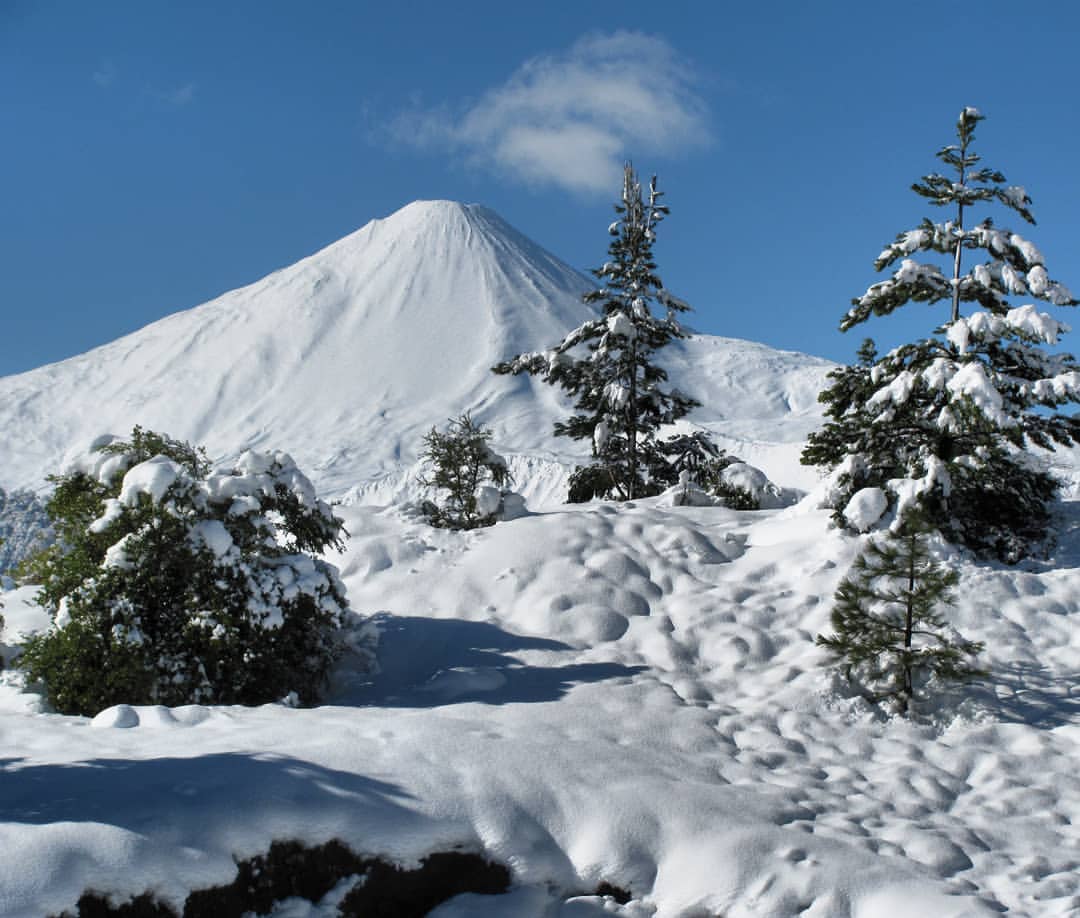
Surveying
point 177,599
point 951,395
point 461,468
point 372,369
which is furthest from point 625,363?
point 372,369

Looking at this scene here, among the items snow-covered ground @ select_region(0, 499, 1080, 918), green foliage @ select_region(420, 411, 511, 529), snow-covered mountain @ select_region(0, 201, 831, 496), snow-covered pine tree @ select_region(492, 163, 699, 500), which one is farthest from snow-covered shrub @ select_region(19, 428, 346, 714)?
snow-covered mountain @ select_region(0, 201, 831, 496)

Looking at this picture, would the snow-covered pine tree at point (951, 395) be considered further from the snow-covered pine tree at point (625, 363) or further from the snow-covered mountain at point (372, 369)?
the snow-covered mountain at point (372, 369)

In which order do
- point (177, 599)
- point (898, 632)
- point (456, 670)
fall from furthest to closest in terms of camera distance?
1. point (456, 670)
2. point (898, 632)
3. point (177, 599)

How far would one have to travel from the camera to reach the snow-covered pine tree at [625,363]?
19.5 meters

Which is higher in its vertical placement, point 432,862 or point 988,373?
point 988,373

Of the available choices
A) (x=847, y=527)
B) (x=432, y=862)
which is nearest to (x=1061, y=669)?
(x=847, y=527)

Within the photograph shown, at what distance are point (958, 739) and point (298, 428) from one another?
298ft

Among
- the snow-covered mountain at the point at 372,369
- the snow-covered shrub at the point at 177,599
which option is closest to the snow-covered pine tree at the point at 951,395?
the snow-covered shrub at the point at 177,599

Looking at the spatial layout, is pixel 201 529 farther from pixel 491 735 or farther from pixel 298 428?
pixel 298 428

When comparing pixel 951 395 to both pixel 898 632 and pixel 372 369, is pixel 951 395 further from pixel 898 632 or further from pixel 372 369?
pixel 372 369

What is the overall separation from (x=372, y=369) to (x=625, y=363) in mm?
89870

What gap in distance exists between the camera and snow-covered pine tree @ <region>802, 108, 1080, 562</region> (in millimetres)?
11734

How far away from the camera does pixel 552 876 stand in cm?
659

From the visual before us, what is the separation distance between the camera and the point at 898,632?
10180 millimetres
